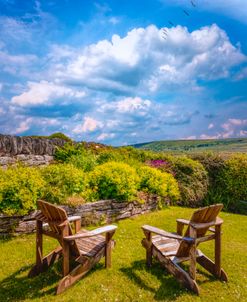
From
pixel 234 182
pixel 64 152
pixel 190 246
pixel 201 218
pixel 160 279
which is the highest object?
pixel 64 152

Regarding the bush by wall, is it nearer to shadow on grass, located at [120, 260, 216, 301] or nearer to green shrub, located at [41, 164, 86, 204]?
green shrub, located at [41, 164, 86, 204]

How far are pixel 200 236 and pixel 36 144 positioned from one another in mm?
9491

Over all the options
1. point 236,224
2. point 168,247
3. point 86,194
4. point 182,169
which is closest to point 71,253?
point 168,247

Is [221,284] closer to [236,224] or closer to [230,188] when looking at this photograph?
[236,224]

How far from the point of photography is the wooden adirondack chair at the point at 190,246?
4258mm

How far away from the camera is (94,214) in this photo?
25.2ft

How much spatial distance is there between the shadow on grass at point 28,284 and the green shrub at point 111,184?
3.19 meters

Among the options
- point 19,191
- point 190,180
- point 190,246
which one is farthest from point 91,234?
point 190,180

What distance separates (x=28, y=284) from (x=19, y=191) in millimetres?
2675

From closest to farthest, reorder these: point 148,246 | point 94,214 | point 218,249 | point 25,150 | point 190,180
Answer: point 218,249 → point 148,246 → point 94,214 → point 190,180 → point 25,150

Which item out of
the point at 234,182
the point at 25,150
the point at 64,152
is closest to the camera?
the point at 25,150

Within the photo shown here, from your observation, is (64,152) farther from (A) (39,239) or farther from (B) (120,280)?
(B) (120,280)

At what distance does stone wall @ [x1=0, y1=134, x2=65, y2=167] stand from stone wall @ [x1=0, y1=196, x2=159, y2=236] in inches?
180

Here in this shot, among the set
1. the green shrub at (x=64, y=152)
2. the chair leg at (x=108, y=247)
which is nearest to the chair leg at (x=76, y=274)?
the chair leg at (x=108, y=247)
